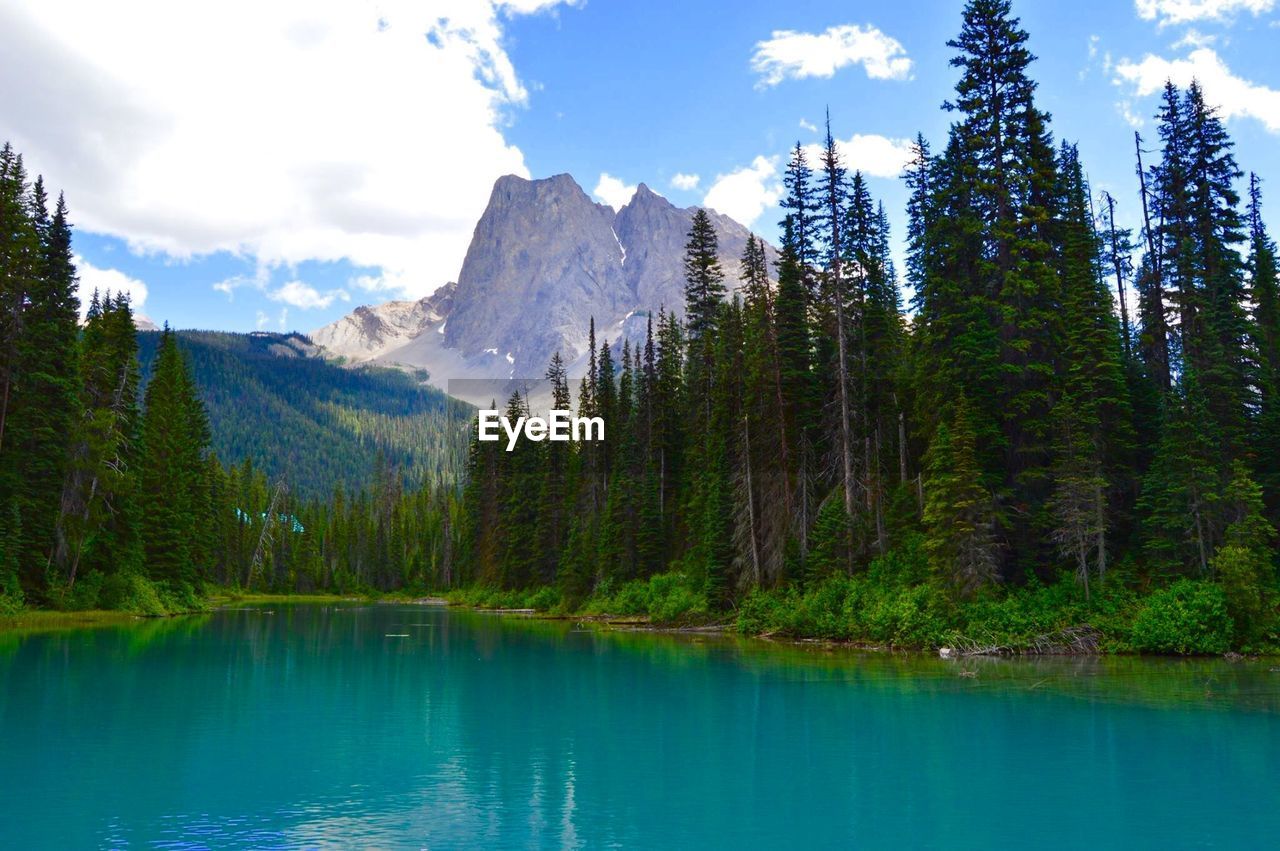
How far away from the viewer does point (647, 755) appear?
19141mm

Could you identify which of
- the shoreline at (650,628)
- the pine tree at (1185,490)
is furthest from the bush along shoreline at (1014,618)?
the pine tree at (1185,490)

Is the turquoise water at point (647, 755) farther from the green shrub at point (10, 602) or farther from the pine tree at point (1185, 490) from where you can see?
the green shrub at point (10, 602)

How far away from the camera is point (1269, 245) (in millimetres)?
50156

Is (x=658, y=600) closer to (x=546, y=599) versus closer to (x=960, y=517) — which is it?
(x=546, y=599)

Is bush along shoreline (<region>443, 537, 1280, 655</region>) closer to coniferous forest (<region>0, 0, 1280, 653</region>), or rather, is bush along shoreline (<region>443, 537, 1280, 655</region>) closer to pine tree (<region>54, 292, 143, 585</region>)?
coniferous forest (<region>0, 0, 1280, 653</region>)

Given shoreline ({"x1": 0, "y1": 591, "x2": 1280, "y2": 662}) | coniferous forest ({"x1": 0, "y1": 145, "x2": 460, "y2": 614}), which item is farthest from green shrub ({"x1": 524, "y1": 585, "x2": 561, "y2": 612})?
coniferous forest ({"x1": 0, "y1": 145, "x2": 460, "y2": 614})

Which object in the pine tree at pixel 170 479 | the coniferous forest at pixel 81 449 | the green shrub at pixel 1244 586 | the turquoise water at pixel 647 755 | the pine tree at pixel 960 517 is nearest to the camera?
the turquoise water at pixel 647 755

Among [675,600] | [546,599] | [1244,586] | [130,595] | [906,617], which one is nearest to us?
[1244,586]

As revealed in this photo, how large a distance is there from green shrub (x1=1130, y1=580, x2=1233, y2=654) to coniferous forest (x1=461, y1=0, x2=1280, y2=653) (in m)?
0.10

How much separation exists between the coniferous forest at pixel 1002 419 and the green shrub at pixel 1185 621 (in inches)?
3.9

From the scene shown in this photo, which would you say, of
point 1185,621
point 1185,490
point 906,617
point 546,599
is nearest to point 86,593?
point 546,599

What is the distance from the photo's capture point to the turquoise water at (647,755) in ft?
44.6

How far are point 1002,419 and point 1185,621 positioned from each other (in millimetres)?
10996

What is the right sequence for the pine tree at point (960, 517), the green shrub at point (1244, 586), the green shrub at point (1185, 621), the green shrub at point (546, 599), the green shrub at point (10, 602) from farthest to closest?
1. the green shrub at point (546, 599)
2. the green shrub at point (10, 602)
3. the pine tree at point (960, 517)
4. the green shrub at point (1185, 621)
5. the green shrub at point (1244, 586)
